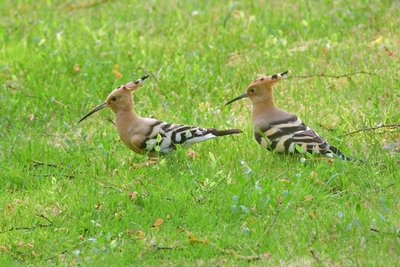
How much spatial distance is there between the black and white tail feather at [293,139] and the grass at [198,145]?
104 millimetres

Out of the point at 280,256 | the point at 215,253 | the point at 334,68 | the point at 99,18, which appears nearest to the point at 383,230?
the point at 280,256

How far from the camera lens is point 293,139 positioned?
7191 mm

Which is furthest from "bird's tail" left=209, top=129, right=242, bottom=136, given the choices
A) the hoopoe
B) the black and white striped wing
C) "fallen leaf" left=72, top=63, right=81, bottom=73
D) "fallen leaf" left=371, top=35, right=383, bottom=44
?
"fallen leaf" left=371, top=35, right=383, bottom=44

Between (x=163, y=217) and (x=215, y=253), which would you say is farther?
(x=163, y=217)

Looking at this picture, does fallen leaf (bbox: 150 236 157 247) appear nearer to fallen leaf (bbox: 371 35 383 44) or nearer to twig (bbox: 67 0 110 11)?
fallen leaf (bbox: 371 35 383 44)

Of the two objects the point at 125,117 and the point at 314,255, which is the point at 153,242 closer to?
the point at 314,255

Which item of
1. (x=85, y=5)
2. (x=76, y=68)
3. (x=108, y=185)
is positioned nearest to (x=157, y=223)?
(x=108, y=185)

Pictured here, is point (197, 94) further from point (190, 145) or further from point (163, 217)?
point (163, 217)

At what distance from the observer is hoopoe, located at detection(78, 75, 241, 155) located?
7.53 meters

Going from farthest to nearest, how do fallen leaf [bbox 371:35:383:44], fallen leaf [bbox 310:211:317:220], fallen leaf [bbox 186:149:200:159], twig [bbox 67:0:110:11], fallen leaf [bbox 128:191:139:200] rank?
twig [bbox 67:0:110:11], fallen leaf [bbox 371:35:383:44], fallen leaf [bbox 186:149:200:159], fallen leaf [bbox 128:191:139:200], fallen leaf [bbox 310:211:317:220]

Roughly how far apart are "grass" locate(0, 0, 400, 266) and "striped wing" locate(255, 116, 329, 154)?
0.12 metres

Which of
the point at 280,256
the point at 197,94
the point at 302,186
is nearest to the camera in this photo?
the point at 280,256

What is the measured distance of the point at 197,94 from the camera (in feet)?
30.3

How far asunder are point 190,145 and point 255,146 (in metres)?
0.54
